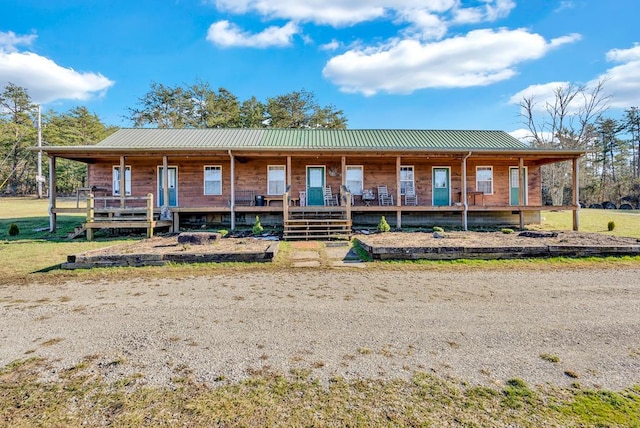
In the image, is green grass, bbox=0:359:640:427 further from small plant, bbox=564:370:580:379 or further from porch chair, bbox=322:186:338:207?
porch chair, bbox=322:186:338:207

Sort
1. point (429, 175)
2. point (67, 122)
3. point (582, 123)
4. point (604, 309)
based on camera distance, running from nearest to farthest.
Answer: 1. point (604, 309)
2. point (429, 175)
3. point (582, 123)
4. point (67, 122)

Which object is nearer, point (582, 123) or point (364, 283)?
point (364, 283)

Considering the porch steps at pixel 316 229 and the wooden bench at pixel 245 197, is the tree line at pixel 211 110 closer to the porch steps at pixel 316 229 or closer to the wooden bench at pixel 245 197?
the wooden bench at pixel 245 197

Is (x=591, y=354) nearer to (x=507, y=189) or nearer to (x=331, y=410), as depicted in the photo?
(x=331, y=410)

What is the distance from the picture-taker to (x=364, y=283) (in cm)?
557

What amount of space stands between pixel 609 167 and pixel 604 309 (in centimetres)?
5255

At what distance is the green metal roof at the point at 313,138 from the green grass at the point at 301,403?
12877 mm

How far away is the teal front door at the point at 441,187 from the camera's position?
14.9 meters

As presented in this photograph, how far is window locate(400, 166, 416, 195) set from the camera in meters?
14.8

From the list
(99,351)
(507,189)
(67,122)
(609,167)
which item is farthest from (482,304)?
(609,167)

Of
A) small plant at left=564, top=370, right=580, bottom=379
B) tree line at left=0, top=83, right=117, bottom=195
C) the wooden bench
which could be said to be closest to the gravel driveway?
small plant at left=564, top=370, right=580, bottom=379

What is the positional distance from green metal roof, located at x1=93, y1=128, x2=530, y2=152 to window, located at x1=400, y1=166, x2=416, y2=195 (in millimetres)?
1136

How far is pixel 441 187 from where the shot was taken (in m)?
14.9

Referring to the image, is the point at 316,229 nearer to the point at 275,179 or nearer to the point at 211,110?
the point at 275,179
